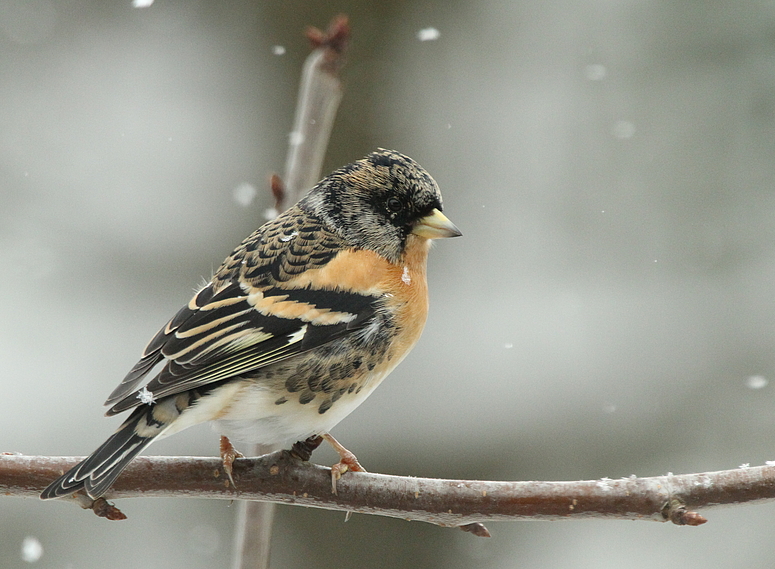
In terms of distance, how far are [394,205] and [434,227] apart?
20 centimetres

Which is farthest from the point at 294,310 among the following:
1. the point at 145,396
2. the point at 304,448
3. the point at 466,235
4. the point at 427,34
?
the point at 427,34

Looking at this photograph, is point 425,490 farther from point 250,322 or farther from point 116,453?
point 116,453

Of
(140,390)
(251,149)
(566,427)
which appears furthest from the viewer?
(251,149)

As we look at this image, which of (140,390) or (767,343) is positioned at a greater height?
(140,390)

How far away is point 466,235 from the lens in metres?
6.88

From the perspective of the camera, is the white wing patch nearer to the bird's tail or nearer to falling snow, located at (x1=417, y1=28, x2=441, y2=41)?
the bird's tail

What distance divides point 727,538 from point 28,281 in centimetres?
556

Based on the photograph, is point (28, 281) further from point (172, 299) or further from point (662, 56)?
point (662, 56)

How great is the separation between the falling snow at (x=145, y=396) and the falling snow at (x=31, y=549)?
3427mm

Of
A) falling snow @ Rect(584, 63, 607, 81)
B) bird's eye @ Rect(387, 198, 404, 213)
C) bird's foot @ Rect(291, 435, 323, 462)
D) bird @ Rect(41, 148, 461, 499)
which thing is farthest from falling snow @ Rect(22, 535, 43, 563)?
falling snow @ Rect(584, 63, 607, 81)

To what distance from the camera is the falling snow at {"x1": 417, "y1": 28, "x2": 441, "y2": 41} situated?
21.5ft

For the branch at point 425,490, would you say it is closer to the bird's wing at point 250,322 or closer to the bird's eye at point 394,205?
the bird's wing at point 250,322

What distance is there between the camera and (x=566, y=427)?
5.91 meters

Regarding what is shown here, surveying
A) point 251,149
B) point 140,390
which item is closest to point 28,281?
point 251,149
